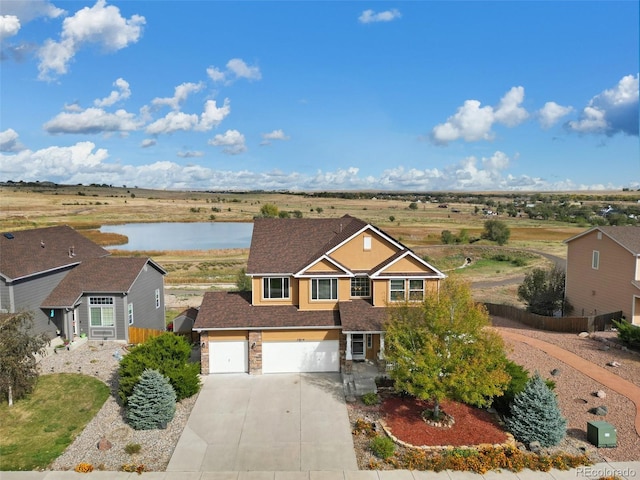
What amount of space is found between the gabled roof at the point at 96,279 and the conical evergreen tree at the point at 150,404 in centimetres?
1003

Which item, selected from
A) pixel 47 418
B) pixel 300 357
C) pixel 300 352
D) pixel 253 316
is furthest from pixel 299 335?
pixel 47 418

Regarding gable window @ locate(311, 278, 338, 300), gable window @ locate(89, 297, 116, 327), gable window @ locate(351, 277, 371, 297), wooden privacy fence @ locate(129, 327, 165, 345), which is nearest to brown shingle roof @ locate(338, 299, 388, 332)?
gable window @ locate(351, 277, 371, 297)

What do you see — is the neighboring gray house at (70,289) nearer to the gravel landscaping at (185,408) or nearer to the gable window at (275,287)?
the gravel landscaping at (185,408)

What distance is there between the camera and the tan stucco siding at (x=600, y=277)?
98.9 feet

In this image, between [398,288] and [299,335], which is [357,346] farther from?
[398,288]

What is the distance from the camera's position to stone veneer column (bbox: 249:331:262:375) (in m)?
23.3

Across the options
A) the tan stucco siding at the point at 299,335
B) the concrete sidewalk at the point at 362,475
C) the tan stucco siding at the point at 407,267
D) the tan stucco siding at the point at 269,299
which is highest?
the tan stucco siding at the point at 407,267

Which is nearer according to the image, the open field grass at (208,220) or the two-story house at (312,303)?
the two-story house at (312,303)

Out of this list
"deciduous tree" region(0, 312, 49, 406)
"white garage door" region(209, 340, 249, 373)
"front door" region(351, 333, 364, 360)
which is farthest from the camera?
"front door" region(351, 333, 364, 360)

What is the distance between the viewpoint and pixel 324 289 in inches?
989

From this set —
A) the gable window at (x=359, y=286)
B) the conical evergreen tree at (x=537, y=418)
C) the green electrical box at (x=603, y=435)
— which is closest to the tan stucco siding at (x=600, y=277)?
the green electrical box at (x=603, y=435)

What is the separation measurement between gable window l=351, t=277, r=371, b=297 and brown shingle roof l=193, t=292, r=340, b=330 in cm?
166

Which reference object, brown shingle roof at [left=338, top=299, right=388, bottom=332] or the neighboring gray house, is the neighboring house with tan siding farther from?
Result: the neighboring gray house

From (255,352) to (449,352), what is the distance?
979 cm
